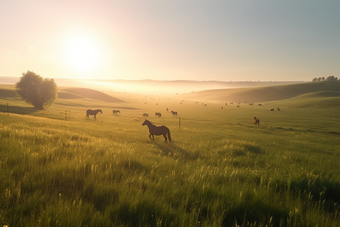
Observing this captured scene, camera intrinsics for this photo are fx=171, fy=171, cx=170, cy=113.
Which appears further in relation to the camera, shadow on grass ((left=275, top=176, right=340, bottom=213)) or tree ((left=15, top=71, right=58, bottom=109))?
tree ((left=15, top=71, right=58, bottom=109))

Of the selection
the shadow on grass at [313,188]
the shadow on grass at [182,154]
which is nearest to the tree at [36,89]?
the shadow on grass at [182,154]

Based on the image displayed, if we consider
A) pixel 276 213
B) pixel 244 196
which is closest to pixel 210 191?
pixel 244 196

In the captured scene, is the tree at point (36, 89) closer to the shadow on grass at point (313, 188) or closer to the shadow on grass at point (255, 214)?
the shadow on grass at point (255, 214)

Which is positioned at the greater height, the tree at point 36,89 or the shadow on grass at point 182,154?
the tree at point 36,89

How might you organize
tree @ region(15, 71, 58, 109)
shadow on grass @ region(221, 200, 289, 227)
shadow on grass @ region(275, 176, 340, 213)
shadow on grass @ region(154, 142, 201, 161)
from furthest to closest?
1. tree @ region(15, 71, 58, 109)
2. shadow on grass @ region(154, 142, 201, 161)
3. shadow on grass @ region(275, 176, 340, 213)
4. shadow on grass @ region(221, 200, 289, 227)

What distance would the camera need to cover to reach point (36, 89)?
4450 centimetres

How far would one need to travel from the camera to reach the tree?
144 feet

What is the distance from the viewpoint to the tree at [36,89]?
144 feet

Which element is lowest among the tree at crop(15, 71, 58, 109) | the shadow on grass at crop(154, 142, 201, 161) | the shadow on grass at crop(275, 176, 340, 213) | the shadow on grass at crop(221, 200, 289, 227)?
the shadow on grass at crop(154, 142, 201, 161)

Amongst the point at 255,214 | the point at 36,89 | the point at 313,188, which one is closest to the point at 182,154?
the point at 313,188

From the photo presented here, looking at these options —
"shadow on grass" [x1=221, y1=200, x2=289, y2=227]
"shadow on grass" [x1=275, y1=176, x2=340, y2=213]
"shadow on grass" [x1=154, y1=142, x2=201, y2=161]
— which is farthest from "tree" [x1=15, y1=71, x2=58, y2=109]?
"shadow on grass" [x1=275, y1=176, x2=340, y2=213]

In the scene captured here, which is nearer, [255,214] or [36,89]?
[255,214]

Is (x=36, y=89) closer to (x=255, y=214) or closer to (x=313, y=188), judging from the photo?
(x=255, y=214)

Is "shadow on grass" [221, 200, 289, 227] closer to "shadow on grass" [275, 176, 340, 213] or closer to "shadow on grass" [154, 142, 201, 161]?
"shadow on grass" [275, 176, 340, 213]
